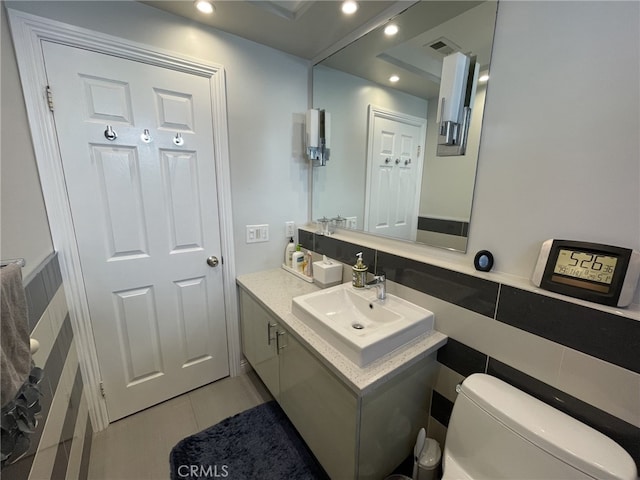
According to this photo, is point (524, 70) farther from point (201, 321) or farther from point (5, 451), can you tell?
point (201, 321)

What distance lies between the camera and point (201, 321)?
1793 mm

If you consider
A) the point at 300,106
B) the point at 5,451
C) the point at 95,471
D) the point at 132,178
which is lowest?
the point at 95,471

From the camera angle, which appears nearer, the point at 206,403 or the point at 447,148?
the point at 447,148

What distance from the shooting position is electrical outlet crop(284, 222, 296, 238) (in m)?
2.03

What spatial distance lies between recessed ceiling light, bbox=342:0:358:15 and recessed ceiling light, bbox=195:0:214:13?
26.4 inches

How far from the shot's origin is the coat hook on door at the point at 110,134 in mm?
1341

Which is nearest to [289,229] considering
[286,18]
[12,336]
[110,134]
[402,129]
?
[402,129]

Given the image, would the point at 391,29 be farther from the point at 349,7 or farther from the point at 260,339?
the point at 260,339

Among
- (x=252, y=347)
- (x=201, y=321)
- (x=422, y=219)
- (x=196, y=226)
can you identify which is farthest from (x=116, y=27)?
(x=252, y=347)

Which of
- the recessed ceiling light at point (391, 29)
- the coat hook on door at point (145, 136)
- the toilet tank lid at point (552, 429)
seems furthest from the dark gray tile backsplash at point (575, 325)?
the coat hook on door at point (145, 136)

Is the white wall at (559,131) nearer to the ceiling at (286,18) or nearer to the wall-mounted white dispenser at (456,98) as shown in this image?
the wall-mounted white dispenser at (456,98)

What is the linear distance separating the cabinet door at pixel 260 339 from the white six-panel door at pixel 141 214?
20cm

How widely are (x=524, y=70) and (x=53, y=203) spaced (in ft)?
6.79

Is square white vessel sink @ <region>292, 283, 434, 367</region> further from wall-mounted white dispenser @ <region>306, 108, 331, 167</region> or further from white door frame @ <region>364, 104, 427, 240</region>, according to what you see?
wall-mounted white dispenser @ <region>306, 108, 331, 167</region>
